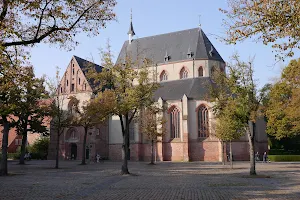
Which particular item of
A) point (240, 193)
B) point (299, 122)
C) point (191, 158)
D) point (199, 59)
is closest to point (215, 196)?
point (240, 193)

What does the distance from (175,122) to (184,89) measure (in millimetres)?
5402

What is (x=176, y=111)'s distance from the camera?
45656 millimetres

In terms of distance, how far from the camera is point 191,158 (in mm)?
42688

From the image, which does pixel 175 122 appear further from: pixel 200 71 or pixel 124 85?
pixel 124 85

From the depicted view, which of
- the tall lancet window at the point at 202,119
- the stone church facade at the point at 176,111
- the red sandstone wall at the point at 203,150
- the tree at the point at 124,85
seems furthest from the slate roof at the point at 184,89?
the tree at the point at 124,85

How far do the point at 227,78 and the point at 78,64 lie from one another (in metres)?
34.1

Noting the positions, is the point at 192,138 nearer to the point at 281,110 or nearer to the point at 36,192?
the point at 281,110

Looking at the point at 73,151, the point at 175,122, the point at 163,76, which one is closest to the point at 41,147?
the point at 73,151

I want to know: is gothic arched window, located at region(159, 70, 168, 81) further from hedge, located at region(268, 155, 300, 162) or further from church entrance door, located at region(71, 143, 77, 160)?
hedge, located at region(268, 155, 300, 162)

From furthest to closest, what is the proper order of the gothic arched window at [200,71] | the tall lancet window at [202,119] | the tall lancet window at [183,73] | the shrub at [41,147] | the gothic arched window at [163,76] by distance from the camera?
the shrub at [41,147] < the gothic arched window at [163,76] < the tall lancet window at [183,73] < the gothic arched window at [200,71] < the tall lancet window at [202,119]

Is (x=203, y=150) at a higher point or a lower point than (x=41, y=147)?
lower

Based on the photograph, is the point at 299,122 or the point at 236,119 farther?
the point at 299,122

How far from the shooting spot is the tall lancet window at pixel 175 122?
4528cm

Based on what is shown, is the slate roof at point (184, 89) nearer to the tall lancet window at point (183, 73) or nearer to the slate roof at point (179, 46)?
the tall lancet window at point (183, 73)
